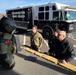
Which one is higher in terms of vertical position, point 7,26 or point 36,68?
point 7,26

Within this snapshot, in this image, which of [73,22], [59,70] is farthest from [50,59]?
[73,22]

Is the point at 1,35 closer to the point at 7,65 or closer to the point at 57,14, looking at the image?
the point at 7,65

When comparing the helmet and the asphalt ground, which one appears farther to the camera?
the asphalt ground

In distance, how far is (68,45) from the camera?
4836mm

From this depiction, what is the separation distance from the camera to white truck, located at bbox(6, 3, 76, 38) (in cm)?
1642

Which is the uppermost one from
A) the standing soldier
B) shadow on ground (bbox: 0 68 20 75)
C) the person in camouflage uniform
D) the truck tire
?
the person in camouflage uniform

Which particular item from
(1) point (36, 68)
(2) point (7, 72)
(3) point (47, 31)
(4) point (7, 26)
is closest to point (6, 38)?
(4) point (7, 26)

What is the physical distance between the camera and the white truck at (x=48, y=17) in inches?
647

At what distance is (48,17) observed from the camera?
17.8m

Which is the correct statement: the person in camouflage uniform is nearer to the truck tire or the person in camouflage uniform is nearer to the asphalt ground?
the asphalt ground

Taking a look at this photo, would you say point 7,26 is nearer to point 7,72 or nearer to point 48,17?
point 7,72

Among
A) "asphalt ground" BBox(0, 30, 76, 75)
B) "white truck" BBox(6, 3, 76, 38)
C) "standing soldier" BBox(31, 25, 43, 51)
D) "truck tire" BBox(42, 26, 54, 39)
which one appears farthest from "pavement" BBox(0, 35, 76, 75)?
"truck tire" BBox(42, 26, 54, 39)

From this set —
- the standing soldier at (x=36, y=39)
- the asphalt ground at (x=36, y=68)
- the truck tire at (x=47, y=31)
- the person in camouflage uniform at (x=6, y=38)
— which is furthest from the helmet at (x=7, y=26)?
the truck tire at (x=47, y=31)

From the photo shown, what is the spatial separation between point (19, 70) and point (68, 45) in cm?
167
